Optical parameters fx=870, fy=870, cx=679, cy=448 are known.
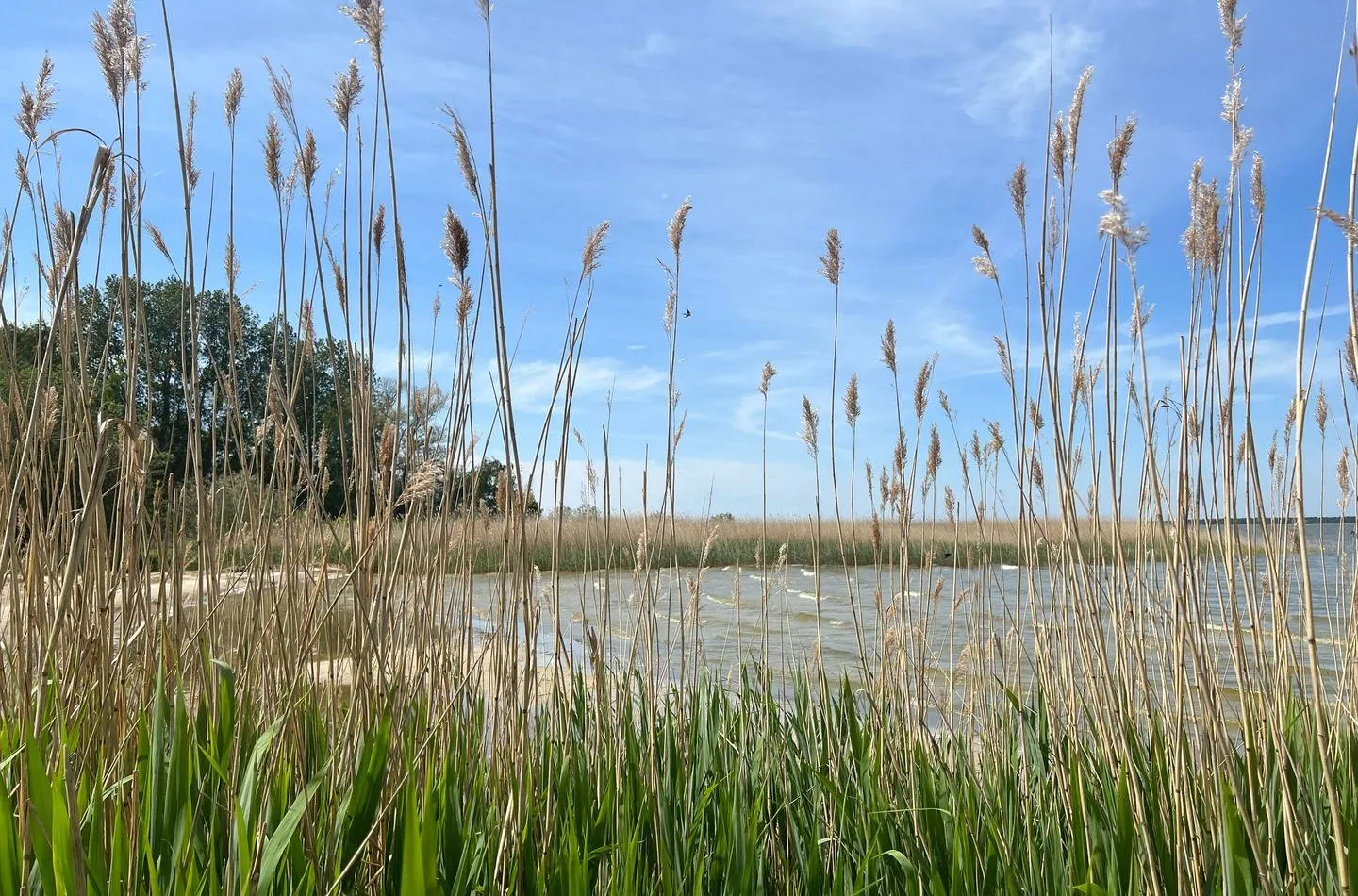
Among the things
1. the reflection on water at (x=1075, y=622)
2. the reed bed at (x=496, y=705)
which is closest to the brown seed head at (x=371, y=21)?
the reed bed at (x=496, y=705)

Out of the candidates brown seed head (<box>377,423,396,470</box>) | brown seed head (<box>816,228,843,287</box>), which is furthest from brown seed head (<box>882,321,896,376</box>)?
brown seed head (<box>377,423,396,470</box>)

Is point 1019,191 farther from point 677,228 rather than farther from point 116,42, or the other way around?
point 116,42

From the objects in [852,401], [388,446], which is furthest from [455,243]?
[852,401]

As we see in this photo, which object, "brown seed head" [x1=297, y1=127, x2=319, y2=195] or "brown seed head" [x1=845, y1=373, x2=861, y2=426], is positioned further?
"brown seed head" [x1=845, y1=373, x2=861, y2=426]

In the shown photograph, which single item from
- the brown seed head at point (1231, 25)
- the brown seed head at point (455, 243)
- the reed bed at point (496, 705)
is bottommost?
the reed bed at point (496, 705)

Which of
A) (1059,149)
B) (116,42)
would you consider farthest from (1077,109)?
(116,42)

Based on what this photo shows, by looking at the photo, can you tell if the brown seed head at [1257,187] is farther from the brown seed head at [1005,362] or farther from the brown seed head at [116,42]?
the brown seed head at [116,42]

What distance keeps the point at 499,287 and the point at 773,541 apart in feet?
48.1

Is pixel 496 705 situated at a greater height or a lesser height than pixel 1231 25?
lesser

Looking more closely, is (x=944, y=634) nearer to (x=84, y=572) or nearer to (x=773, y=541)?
(x=84, y=572)

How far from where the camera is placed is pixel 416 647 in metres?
1.67

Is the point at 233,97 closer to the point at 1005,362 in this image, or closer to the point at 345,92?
the point at 345,92

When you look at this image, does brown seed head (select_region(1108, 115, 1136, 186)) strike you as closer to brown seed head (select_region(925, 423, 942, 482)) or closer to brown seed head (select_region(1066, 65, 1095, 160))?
brown seed head (select_region(1066, 65, 1095, 160))

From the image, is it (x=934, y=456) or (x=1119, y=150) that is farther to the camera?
(x=934, y=456)
